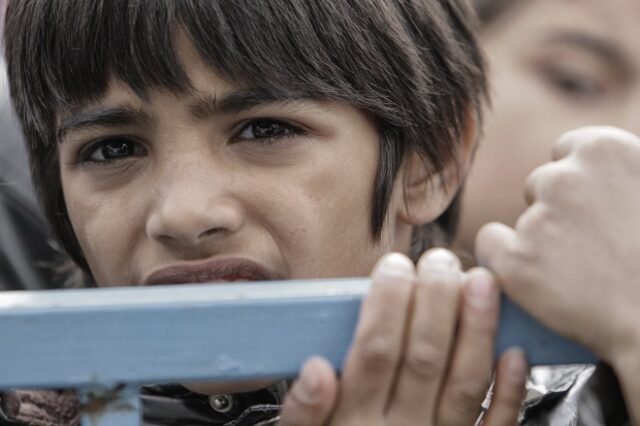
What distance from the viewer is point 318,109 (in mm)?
1265

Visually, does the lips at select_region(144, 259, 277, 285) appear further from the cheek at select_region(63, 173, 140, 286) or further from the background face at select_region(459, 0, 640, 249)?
the background face at select_region(459, 0, 640, 249)

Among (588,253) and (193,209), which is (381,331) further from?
(193,209)

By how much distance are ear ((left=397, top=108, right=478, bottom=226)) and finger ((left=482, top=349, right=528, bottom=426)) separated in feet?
2.00

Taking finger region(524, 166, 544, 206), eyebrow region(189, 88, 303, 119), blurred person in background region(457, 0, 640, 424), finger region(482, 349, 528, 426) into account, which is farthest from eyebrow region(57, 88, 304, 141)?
blurred person in background region(457, 0, 640, 424)

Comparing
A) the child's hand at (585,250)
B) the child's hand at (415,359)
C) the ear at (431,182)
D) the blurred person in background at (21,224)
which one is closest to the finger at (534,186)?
the child's hand at (585,250)

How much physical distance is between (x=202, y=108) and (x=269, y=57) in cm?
10

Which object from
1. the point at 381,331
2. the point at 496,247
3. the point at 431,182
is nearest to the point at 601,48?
the point at 431,182

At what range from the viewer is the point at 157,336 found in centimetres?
77

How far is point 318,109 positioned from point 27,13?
440 mm

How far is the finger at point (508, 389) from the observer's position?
83cm

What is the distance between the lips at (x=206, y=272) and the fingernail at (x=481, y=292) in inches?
17.1

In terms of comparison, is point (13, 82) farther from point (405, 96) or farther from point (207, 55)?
point (405, 96)

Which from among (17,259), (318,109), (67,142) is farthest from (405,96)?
(17,259)

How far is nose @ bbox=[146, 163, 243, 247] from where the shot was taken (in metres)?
1.12
